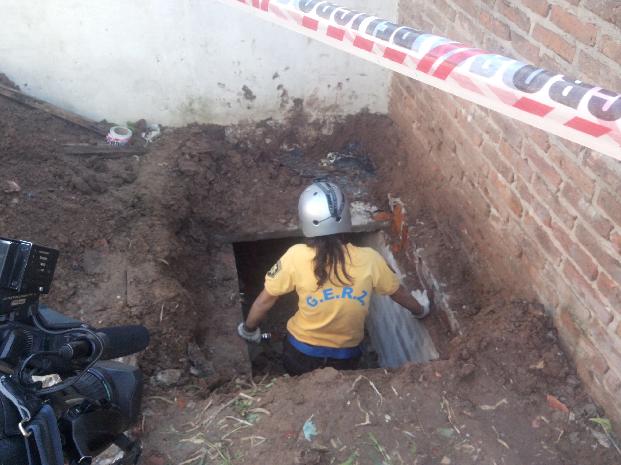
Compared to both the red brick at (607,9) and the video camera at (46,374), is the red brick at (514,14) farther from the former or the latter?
the video camera at (46,374)

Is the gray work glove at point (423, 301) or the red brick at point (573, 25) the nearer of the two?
the red brick at point (573, 25)

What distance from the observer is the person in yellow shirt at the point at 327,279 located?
3.19 m

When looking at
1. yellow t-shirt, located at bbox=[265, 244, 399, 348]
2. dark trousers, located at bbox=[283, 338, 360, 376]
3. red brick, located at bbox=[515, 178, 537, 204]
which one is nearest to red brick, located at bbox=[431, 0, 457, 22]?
red brick, located at bbox=[515, 178, 537, 204]

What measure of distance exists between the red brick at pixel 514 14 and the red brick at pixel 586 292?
4.28ft

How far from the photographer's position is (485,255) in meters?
3.72

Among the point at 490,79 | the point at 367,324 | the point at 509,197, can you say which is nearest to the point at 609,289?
the point at 509,197

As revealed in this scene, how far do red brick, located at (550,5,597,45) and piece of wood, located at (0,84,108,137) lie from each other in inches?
146

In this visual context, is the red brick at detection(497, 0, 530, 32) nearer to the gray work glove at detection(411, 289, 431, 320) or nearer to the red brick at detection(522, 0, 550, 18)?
the red brick at detection(522, 0, 550, 18)

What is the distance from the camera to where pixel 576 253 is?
279 cm

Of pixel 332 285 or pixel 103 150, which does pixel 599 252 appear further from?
pixel 103 150

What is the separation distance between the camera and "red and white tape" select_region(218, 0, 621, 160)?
154cm

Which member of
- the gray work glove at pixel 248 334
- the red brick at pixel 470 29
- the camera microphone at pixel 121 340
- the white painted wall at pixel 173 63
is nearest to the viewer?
the camera microphone at pixel 121 340

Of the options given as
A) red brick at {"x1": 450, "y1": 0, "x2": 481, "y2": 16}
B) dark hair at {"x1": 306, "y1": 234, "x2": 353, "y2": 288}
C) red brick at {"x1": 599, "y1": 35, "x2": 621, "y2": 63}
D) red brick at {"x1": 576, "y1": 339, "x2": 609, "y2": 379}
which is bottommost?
red brick at {"x1": 576, "y1": 339, "x2": 609, "y2": 379}

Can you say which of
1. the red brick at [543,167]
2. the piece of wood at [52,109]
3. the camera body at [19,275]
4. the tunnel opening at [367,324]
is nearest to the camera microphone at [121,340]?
the camera body at [19,275]
